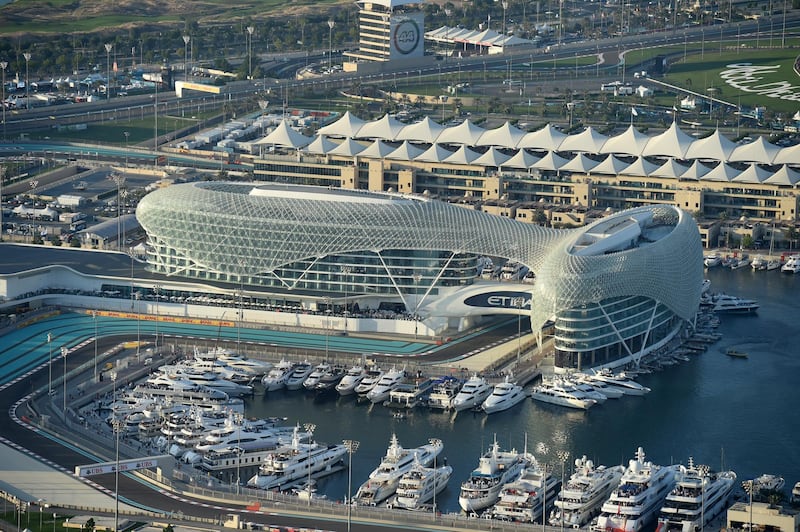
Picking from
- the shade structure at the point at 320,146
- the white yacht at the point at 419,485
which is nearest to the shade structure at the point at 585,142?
the shade structure at the point at 320,146

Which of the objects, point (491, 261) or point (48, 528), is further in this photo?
point (491, 261)

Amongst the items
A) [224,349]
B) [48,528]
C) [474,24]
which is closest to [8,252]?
[224,349]

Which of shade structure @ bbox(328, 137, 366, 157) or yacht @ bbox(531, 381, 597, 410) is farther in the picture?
shade structure @ bbox(328, 137, 366, 157)

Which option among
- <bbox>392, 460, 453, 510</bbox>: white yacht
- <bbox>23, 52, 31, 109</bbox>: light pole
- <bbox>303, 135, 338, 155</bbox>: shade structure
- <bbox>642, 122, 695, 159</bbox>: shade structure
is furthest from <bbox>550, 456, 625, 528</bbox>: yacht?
<bbox>23, 52, 31, 109</bbox>: light pole

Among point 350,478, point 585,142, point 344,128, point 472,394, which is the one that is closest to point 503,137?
point 585,142

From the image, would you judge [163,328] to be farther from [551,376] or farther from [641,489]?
[641,489]

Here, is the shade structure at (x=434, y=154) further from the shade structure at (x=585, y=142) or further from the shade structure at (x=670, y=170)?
the shade structure at (x=670, y=170)

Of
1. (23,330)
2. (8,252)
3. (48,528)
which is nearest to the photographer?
(48,528)

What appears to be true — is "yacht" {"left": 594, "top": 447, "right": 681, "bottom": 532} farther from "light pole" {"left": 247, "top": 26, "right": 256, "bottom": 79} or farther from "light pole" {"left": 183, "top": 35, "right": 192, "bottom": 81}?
"light pole" {"left": 183, "top": 35, "right": 192, "bottom": 81}
